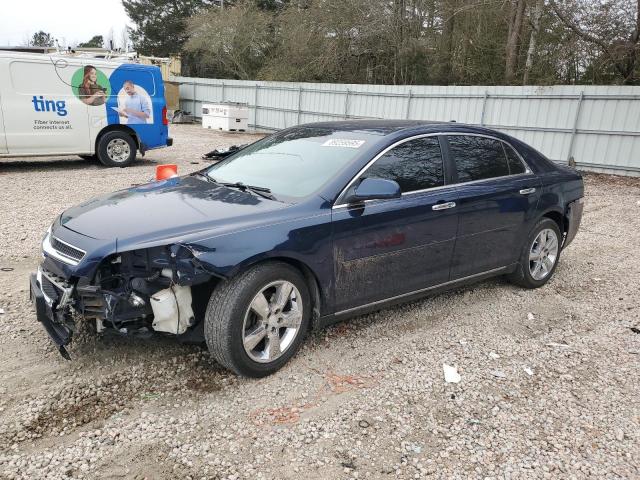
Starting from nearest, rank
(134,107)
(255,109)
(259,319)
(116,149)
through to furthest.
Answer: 1. (259,319)
2. (134,107)
3. (116,149)
4. (255,109)

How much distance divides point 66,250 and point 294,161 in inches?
67.9

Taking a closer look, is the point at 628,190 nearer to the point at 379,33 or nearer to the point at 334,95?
the point at 334,95

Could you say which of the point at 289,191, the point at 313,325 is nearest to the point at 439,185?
the point at 289,191

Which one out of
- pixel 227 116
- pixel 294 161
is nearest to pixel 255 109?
pixel 227 116

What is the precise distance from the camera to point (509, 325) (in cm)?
431

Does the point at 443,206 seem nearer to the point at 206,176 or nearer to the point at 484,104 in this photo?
the point at 206,176

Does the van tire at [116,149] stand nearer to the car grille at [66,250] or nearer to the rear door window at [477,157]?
the car grille at [66,250]

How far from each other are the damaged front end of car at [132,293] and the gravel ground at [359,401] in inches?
15.4

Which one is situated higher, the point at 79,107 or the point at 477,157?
the point at 477,157

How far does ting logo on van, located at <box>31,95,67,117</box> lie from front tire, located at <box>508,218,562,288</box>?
8908 mm

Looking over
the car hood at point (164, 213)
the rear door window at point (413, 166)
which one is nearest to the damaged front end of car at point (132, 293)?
the car hood at point (164, 213)

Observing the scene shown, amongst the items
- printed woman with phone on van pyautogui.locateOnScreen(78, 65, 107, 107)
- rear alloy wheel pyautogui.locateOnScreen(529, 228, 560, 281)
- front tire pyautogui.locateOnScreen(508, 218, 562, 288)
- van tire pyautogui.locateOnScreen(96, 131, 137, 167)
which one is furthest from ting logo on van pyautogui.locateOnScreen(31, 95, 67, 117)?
rear alloy wheel pyautogui.locateOnScreen(529, 228, 560, 281)

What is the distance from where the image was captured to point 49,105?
981cm

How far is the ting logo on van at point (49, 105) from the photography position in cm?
966
